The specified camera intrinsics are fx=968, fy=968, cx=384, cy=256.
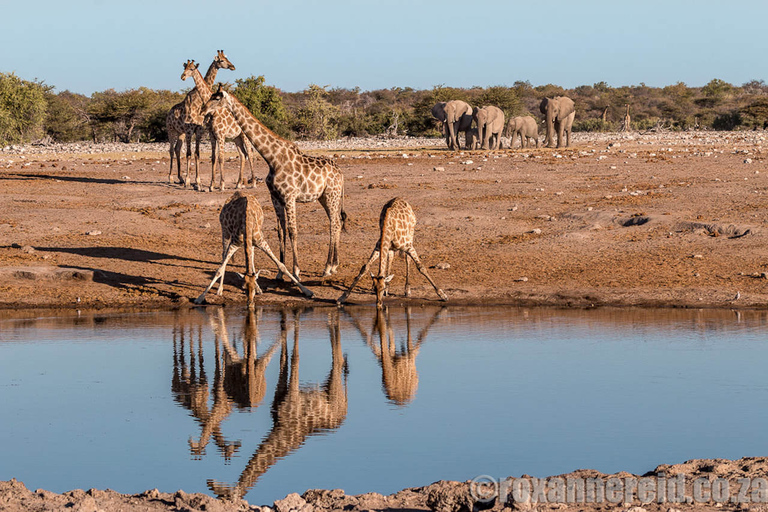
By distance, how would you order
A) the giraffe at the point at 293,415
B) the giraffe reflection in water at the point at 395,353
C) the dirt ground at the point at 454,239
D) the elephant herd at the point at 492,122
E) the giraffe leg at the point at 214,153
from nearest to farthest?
the giraffe at the point at 293,415 → the giraffe reflection in water at the point at 395,353 → the dirt ground at the point at 454,239 → the giraffe leg at the point at 214,153 → the elephant herd at the point at 492,122

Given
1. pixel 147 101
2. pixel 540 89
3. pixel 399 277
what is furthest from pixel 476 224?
pixel 540 89

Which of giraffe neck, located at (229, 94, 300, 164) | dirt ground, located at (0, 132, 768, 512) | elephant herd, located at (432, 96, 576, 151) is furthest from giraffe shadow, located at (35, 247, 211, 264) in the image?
elephant herd, located at (432, 96, 576, 151)

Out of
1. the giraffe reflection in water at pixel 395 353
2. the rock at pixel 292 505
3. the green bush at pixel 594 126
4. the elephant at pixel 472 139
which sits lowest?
the giraffe reflection in water at pixel 395 353

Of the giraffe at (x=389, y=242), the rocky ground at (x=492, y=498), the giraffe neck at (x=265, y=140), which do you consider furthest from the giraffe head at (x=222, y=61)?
the rocky ground at (x=492, y=498)

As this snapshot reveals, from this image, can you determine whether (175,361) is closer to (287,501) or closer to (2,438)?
(2,438)

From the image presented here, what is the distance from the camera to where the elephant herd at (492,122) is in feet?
132

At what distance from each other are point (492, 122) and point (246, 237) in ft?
90.1

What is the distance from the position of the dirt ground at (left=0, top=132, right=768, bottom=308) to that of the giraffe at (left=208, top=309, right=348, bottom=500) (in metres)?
4.32

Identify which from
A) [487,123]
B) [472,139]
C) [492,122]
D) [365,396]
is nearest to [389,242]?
[365,396]

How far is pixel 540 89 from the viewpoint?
10838 centimetres

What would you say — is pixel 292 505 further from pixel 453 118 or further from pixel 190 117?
pixel 453 118

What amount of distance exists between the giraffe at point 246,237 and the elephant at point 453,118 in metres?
26.5

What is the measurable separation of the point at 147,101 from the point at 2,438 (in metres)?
47.5

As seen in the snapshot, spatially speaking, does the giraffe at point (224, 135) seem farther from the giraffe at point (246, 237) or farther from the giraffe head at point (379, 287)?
the giraffe head at point (379, 287)
